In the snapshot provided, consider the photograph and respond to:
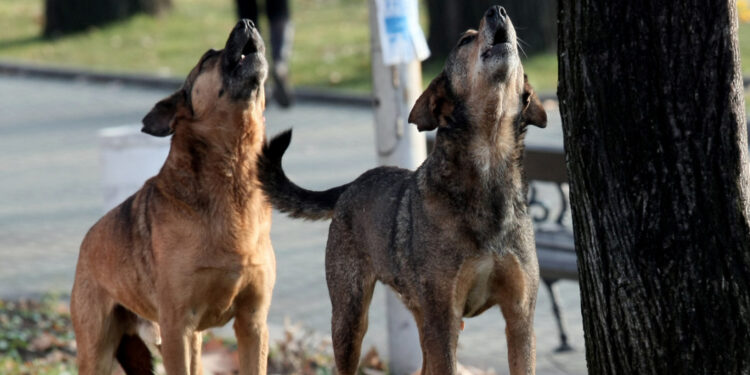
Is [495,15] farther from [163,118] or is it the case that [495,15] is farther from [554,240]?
[554,240]

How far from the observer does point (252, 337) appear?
4855 millimetres

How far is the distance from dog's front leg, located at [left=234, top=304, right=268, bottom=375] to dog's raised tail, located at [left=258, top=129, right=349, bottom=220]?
427 mm

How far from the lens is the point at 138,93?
60.0 feet

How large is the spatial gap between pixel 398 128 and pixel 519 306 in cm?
222

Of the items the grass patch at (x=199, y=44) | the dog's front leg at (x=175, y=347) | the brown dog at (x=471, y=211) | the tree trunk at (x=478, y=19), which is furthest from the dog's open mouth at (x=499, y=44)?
the tree trunk at (x=478, y=19)

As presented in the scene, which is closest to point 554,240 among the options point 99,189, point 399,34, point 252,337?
point 399,34

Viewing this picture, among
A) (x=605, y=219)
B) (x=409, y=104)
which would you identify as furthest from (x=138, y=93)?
(x=605, y=219)

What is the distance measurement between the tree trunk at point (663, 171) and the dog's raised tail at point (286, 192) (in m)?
1.18

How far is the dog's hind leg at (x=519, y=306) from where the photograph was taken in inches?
159

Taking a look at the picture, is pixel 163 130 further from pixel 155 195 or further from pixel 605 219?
pixel 605 219

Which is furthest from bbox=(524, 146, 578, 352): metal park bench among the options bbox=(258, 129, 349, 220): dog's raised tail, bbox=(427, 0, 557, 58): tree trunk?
bbox=(427, 0, 557, 58): tree trunk

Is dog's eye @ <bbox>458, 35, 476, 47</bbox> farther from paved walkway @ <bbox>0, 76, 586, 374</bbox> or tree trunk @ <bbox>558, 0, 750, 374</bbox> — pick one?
paved walkway @ <bbox>0, 76, 586, 374</bbox>

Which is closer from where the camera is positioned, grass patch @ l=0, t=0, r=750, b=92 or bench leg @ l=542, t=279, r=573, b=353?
bench leg @ l=542, t=279, r=573, b=353

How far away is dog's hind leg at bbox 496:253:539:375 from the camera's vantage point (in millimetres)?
4039
